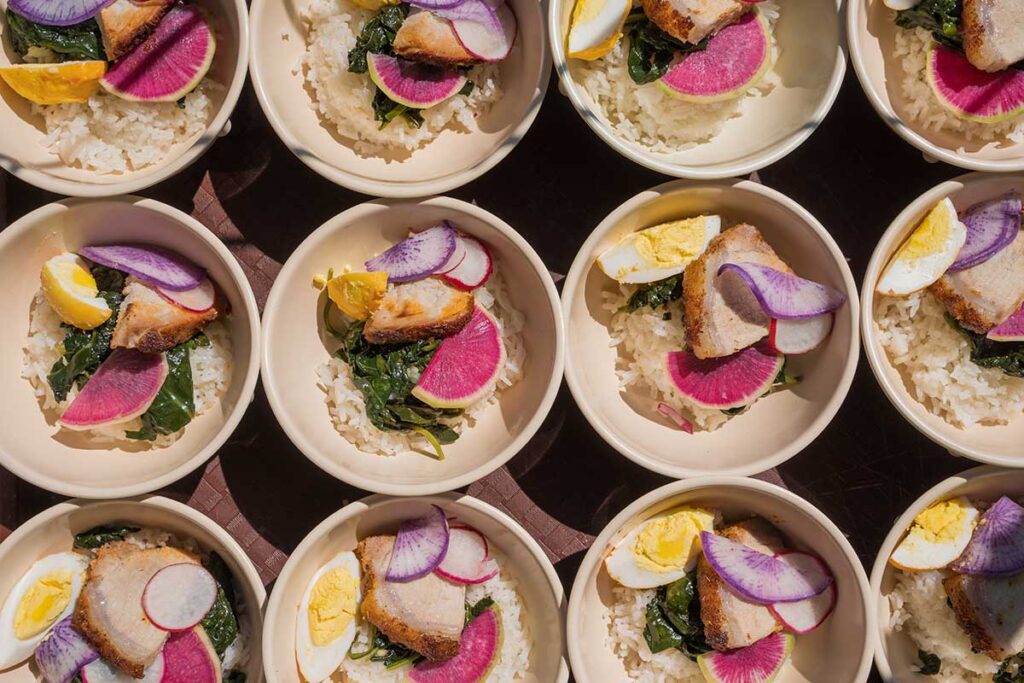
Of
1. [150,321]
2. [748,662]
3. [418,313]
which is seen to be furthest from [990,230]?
[150,321]

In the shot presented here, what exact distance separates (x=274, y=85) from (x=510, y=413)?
4.39 ft

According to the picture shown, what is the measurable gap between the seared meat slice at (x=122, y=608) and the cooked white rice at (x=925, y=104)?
287 centimetres

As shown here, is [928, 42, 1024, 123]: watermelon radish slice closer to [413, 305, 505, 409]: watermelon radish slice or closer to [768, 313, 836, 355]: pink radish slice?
[768, 313, 836, 355]: pink radish slice

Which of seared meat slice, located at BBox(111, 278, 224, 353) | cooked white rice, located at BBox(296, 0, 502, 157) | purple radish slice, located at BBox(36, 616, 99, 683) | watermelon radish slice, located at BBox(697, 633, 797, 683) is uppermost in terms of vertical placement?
cooked white rice, located at BBox(296, 0, 502, 157)

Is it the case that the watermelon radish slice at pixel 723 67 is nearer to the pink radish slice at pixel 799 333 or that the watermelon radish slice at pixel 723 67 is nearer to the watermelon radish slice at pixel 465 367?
the pink radish slice at pixel 799 333

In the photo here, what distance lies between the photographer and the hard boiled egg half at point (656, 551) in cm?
282

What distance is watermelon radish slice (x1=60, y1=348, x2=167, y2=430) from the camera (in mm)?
2766

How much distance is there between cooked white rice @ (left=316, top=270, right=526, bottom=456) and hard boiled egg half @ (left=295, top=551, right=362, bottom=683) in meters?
0.43

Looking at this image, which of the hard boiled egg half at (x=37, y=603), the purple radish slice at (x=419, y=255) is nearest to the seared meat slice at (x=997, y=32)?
the purple radish slice at (x=419, y=255)

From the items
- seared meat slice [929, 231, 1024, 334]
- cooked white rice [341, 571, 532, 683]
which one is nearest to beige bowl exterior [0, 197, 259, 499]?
cooked white rice [341, 571, 532, 683]

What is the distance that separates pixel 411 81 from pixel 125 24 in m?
0.92

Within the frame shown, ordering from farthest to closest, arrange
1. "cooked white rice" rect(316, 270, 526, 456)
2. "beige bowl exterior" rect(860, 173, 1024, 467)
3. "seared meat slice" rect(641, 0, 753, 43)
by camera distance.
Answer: "cooked white rice" rect(316, 270, 526, 456) < "beige bowl exterior" rect(860, 173, 1024, 467) < "seared meat slice" rect(641, 0, 753, 43)

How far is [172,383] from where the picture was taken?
9.30 ft

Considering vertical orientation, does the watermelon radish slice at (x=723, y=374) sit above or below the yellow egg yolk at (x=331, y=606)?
above
